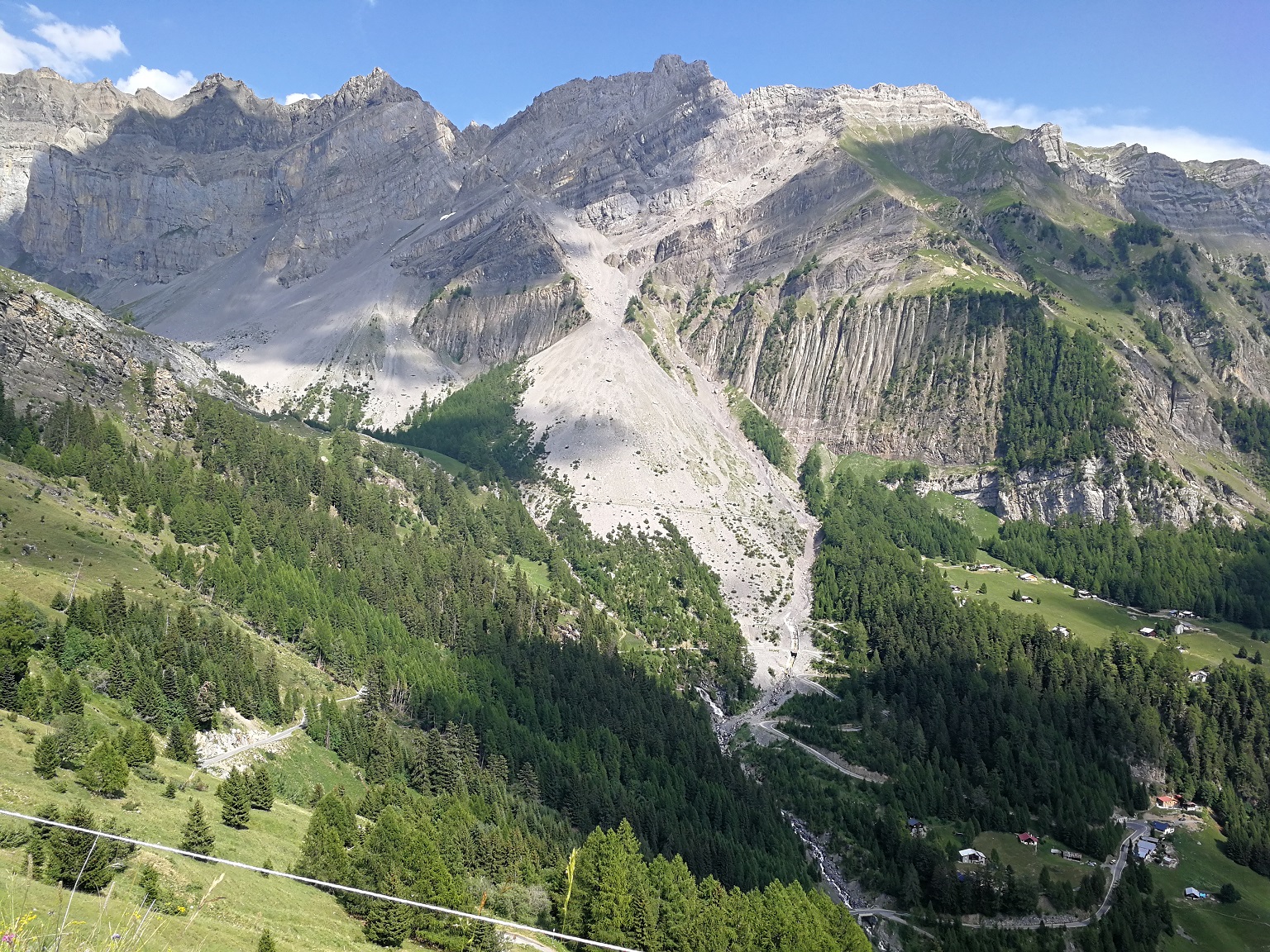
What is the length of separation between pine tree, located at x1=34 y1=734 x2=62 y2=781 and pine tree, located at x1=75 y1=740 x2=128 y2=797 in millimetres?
1367

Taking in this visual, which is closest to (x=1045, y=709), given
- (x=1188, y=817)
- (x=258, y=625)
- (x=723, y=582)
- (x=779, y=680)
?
(x=1188, y=817)

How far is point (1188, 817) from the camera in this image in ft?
405

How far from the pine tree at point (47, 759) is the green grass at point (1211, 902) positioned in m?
102

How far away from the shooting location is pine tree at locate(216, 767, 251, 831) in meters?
62.2

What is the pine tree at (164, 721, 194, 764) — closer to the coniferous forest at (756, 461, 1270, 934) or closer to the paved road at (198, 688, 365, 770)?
the paved road at (198, 688, 365, 770)

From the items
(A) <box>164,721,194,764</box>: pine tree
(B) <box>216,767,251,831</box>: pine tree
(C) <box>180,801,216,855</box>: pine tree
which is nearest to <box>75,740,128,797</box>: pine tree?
(C) <box>180,801,216,855</box>: pine tree

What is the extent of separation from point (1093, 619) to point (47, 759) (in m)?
173

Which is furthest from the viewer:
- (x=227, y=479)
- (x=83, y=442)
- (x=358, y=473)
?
(x=358, y=473)

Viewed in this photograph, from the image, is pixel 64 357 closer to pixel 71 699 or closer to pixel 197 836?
pixel 71 699

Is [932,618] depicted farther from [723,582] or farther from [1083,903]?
[1083,903]

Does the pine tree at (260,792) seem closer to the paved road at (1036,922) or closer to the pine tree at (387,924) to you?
the pine tree at (387,924)

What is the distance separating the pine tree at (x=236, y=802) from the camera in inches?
2451

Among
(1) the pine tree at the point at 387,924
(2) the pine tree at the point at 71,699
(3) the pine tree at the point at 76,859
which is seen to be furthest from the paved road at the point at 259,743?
(3) the pine tree at the point at 76,859

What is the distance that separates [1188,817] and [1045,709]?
75.2 feet
